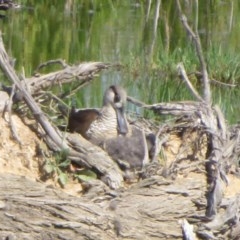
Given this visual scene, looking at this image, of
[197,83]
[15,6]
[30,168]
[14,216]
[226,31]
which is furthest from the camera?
[15,6]

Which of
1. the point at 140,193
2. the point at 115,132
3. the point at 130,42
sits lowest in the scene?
the point at 130,42

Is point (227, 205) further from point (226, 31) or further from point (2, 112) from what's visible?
point (226, 31)

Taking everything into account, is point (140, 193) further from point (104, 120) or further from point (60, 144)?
point (104, 120)

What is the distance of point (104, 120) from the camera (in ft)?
23.7

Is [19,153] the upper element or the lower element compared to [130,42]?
upper

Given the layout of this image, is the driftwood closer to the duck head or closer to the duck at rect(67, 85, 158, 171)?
the duck at rect(67, 85, 158, 171)

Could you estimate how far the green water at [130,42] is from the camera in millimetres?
10547

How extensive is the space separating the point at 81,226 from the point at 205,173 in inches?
36.2

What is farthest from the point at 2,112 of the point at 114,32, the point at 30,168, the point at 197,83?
the point at 114,32

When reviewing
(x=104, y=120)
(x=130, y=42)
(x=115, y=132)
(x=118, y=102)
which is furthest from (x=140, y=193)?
(x=130, y=42)

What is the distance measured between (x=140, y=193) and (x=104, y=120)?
0.82 m

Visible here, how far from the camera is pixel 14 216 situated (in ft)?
20.2

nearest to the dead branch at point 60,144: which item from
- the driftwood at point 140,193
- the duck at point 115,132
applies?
the driftwood at point 140,193

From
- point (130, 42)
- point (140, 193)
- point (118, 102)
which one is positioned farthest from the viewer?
point (130, 42)
